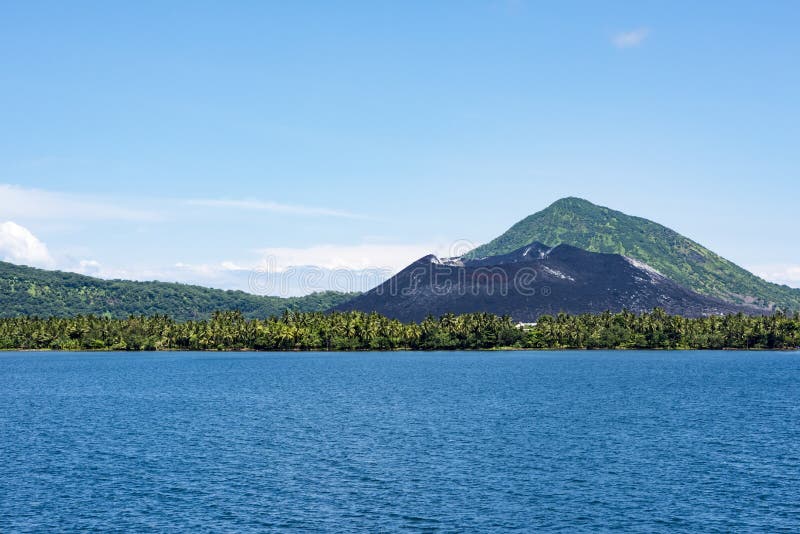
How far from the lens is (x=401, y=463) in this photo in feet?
269

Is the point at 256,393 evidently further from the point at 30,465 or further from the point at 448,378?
the point at 30,465

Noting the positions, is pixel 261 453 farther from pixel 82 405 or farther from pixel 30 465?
pixel 82 405

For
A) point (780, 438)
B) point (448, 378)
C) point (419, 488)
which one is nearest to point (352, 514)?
point (419, 488)

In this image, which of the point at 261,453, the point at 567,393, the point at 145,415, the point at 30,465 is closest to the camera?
the point at 30,465

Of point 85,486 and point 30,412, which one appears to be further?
point 30,412

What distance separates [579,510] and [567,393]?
95382mm

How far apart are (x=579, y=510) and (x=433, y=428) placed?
4496 cm

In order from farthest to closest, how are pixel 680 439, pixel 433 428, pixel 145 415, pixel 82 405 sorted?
1. pixel 82 405
2. pixel 145 415
3. pixel 433 428
4. pixel 680 439

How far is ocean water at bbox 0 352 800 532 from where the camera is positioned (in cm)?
6181

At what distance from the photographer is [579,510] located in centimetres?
6381

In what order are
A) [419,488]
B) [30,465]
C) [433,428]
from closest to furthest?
1. [419,488]
2. [30,465]
3. [433,428]

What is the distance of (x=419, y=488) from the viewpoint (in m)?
70.9

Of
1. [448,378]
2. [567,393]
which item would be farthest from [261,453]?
[448,378]

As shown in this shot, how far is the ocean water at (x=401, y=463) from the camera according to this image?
61.8 metres
